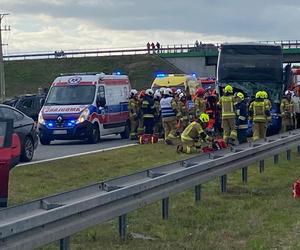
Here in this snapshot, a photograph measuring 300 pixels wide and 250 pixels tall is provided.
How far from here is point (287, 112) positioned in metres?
29.2

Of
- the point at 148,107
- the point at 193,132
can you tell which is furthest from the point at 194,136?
the point at 148,107

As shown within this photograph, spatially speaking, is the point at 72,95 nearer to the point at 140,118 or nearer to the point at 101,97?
the point at 101,97

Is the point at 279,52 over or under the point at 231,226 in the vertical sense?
over

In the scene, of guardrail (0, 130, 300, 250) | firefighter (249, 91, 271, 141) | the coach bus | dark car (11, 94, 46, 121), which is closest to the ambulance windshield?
the coach bus

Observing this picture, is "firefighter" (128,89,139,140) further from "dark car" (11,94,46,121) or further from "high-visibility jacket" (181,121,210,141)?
"dark car" (11,94,46,121)

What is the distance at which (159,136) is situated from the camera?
89.6 ft

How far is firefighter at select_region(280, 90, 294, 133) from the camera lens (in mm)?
28953

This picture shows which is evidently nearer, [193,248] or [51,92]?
[193,248]

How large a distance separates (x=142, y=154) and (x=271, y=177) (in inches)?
241

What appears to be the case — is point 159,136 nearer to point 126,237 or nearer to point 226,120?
point 226,120

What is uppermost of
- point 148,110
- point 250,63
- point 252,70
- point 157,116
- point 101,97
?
point 250,63

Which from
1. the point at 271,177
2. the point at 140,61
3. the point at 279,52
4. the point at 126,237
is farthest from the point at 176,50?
the point at 126,237

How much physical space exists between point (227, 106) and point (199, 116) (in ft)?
4.23

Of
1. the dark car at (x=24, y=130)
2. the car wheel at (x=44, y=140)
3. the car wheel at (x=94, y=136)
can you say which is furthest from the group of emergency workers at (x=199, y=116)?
the dark car at (x=24, y=130)
